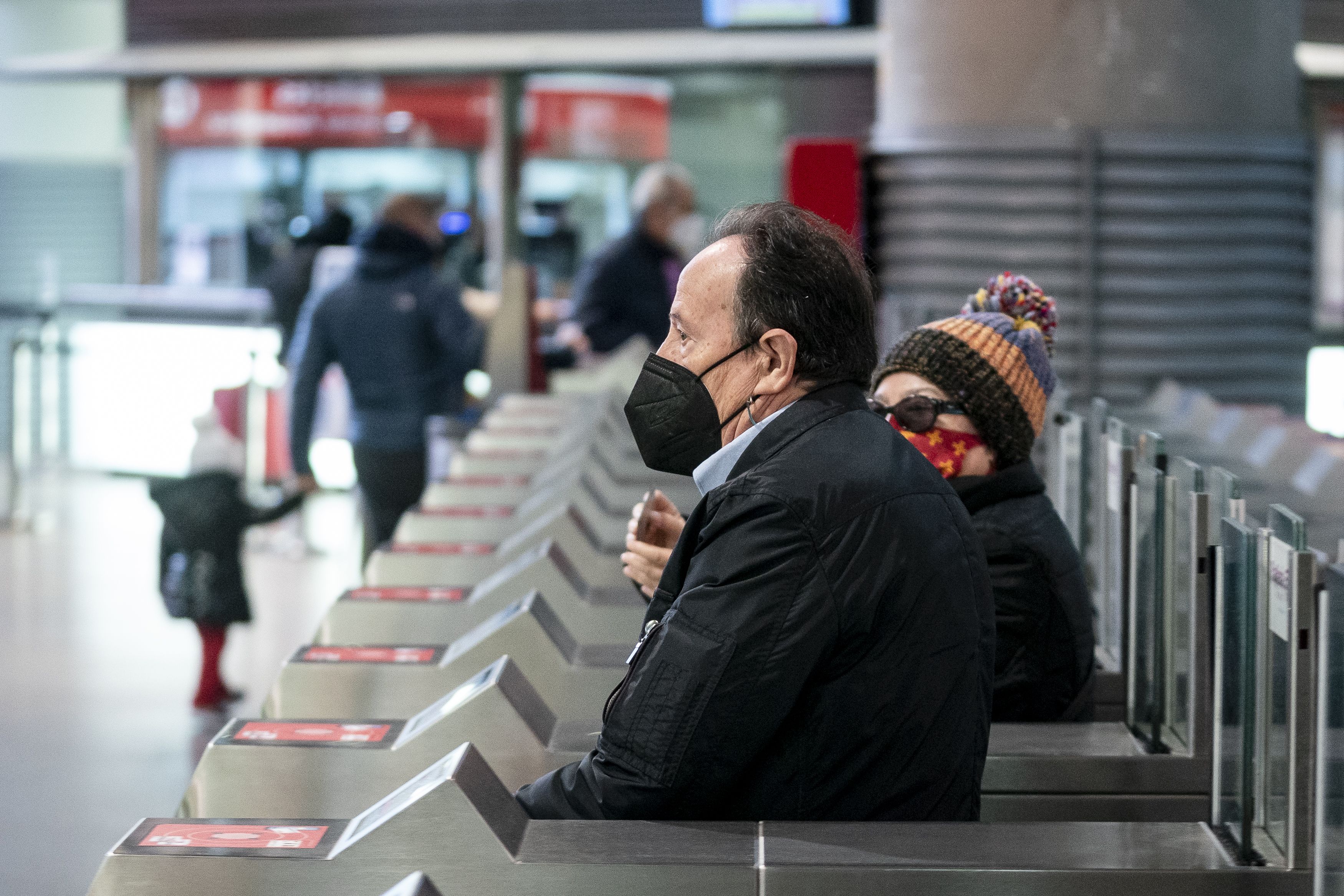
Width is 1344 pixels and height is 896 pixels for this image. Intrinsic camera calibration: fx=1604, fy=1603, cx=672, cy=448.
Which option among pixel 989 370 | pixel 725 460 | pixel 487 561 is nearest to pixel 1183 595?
pixel 989 370

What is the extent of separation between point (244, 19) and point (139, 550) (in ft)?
14.4

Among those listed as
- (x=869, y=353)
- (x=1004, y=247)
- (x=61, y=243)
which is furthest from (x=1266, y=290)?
(x=61, y=243)

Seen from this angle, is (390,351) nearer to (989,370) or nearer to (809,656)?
(989,370)

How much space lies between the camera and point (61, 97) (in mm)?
11484

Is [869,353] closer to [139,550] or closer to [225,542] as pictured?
[225,542]

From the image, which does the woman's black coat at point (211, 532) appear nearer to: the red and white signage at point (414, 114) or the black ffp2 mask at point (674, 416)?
the black ffp2 mask at point (674, 416)

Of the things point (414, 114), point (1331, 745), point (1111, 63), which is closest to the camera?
point (1331, 745)

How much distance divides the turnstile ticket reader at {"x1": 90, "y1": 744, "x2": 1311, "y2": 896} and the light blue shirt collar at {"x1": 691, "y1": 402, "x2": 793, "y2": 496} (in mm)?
383

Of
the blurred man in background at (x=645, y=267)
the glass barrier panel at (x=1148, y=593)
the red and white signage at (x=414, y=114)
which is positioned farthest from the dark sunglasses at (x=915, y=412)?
the red and white signage at (x=414, y=114)

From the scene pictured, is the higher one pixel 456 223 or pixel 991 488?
pixel 456 223

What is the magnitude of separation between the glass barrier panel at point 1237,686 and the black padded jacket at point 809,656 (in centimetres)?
29

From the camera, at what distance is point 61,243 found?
1150 centimetres

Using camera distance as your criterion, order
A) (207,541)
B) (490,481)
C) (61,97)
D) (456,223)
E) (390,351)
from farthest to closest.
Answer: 1. (61,97)
2. (456,223)
3. (390,351)
4. (207,541)
5. (490,481)

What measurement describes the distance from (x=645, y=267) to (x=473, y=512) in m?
3.19
